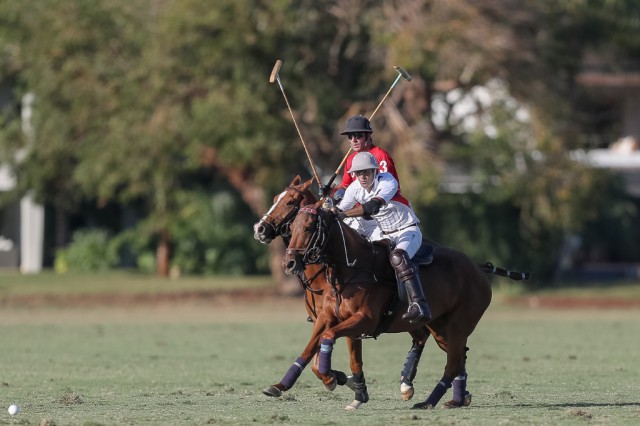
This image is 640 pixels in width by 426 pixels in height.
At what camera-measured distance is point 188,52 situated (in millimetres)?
32250

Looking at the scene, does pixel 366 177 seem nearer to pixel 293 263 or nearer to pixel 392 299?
pixel 392 299

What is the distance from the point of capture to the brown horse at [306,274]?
39.9ft

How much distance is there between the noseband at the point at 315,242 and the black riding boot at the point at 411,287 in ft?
2.38

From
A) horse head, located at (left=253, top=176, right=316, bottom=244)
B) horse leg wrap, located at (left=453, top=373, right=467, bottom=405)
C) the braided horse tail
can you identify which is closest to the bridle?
horse head, located at (left=253, top=176, right=316, bottom=244)

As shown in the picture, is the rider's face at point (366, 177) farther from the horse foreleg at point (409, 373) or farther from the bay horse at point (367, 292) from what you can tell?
the horse foreleg at point (409, 373)

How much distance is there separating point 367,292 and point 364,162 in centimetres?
119

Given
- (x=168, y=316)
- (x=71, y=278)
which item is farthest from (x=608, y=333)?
(x=71, y=278)

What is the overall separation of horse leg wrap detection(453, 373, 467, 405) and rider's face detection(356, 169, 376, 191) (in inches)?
82.7

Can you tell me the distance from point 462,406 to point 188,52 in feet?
67.4

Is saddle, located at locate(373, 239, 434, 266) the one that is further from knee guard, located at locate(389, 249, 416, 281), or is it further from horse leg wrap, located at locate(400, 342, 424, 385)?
horse leg wrap, located at locate(400, 342, 424, 385)

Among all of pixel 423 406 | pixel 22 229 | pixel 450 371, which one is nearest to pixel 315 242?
pixel 423 406

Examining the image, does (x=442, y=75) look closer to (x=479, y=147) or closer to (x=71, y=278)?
(x=479, y=147)

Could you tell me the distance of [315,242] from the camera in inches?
474

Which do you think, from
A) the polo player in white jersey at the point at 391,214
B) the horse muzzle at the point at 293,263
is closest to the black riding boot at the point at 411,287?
the polo player in white jersey at the point at 391,214
